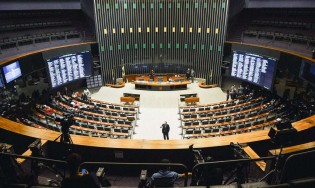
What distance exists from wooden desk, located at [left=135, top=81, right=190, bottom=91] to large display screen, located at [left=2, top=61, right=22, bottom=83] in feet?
26.6

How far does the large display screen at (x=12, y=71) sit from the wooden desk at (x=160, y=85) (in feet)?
26.6

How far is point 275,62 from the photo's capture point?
12367 millimetres

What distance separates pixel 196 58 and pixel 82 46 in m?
8.98

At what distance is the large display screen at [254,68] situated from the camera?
12.8 metres

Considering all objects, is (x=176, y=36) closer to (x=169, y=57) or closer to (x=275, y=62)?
(x=169, y=57)

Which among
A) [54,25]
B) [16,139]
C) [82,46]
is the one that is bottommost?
[16,139]

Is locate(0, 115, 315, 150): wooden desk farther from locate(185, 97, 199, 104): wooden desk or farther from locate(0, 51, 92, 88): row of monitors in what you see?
locate(185, 97, 199, 104): wooden desk

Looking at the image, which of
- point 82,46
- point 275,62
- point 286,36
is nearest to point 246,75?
point 275,62

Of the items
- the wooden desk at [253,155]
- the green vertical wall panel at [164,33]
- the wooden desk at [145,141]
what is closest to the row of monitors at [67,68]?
the green vertical wall panel at [164,33]

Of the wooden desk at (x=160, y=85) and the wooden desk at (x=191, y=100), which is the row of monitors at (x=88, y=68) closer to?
the wooden desk at (x=191, y=100)

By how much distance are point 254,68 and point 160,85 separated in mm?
6592

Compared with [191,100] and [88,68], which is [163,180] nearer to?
[191,100]

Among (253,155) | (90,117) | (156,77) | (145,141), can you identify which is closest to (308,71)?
(253,155)

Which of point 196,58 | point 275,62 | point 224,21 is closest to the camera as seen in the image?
point 275,62
